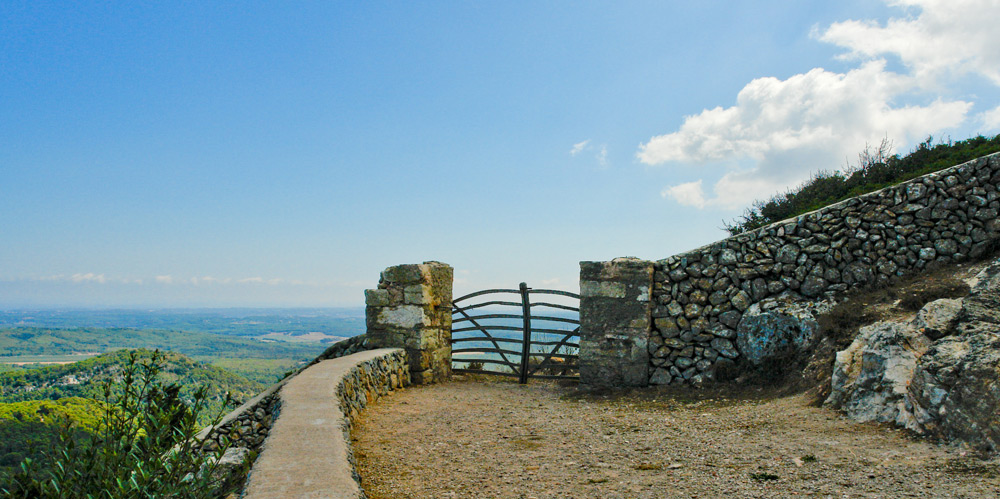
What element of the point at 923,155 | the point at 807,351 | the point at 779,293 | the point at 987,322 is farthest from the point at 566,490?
the point at 923,155

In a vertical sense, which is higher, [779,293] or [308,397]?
[779,293]

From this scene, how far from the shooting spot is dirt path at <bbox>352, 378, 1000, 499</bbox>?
3.55 meters

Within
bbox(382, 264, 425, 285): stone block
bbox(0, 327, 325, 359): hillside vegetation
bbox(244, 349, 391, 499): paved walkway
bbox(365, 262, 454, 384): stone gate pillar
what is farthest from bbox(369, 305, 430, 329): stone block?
bbox(0, 327, 325, 359): hillside vegetation

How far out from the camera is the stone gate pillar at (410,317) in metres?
8.73

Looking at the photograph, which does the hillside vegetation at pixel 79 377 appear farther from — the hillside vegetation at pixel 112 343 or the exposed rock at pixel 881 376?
the hillside vegetation at pixel 112 343

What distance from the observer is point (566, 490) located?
153 inches

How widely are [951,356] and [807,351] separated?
8.00 ft

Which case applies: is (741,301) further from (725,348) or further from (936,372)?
(936,372)

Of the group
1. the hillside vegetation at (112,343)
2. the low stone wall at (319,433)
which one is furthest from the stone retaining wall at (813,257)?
the hillside vegetation at (112,343)

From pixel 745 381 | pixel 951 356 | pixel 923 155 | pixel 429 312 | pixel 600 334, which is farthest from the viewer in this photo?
pixel 923 155

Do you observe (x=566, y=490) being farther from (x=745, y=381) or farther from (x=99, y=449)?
(x=745, y=381)

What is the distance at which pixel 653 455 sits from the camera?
183 inches

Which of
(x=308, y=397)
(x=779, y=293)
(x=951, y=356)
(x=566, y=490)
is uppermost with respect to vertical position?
(x=779, y=293)

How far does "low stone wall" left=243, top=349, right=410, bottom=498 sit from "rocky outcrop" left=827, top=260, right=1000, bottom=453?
4.27 metres
